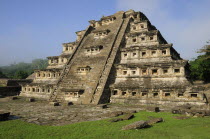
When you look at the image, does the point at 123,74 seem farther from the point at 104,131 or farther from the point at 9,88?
the point at 9,88

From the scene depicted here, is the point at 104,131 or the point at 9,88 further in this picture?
the point at 9,88

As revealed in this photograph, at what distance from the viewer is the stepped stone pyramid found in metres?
15.5

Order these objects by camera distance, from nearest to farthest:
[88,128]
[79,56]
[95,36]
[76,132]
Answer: [76,132] < [88,128] < [79,56] < [95,36]

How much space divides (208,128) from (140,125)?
332cm

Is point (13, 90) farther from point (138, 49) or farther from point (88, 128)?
point (88, 128)

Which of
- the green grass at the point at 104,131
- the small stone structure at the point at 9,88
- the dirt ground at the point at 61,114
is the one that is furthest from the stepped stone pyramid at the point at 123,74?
the green grass at the point at 104,131

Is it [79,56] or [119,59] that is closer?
[119,59]

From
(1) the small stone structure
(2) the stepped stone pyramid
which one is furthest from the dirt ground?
(1) the small stone structure

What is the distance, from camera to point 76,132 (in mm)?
7258

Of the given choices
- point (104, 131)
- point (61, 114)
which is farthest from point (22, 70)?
point (104, 131)

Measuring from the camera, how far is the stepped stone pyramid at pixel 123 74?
1554 centimetres

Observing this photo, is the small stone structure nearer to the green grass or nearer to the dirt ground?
the dirt ground

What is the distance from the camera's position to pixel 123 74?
19.0 m

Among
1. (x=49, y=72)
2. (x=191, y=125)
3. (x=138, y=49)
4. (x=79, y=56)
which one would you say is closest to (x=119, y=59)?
(x=138, y=49)
